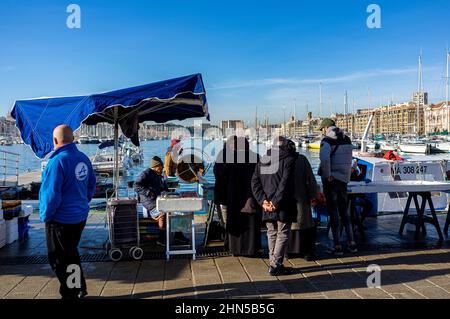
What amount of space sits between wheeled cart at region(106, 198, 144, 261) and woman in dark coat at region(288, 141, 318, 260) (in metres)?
2.21

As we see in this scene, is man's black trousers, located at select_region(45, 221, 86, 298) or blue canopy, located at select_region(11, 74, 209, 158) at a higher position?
blue canopy, located at select_region(11, 74, 209, 158)

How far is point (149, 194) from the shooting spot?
6.61 metres

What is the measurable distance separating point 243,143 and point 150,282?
2.28 m

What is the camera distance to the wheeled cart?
611 centimetres

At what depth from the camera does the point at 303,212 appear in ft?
18.8

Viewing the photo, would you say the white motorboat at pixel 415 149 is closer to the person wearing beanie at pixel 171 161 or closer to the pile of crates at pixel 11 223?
the person wearing beanie at pixel 171 161

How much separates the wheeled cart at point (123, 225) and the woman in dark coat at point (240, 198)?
1.31 meters

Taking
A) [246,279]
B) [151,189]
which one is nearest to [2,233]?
[151,189]

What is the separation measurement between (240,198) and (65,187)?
2.71m

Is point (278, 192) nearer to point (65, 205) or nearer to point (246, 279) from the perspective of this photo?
point (246, 279)

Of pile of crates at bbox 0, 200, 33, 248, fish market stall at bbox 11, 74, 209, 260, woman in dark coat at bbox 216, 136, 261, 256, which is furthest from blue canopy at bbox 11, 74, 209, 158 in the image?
pile of crates at bbox 0, 200, 33, 248

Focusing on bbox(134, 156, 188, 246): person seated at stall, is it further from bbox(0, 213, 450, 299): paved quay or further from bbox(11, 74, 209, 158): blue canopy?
bbox(11, 74, 209, 158): blue canopy
